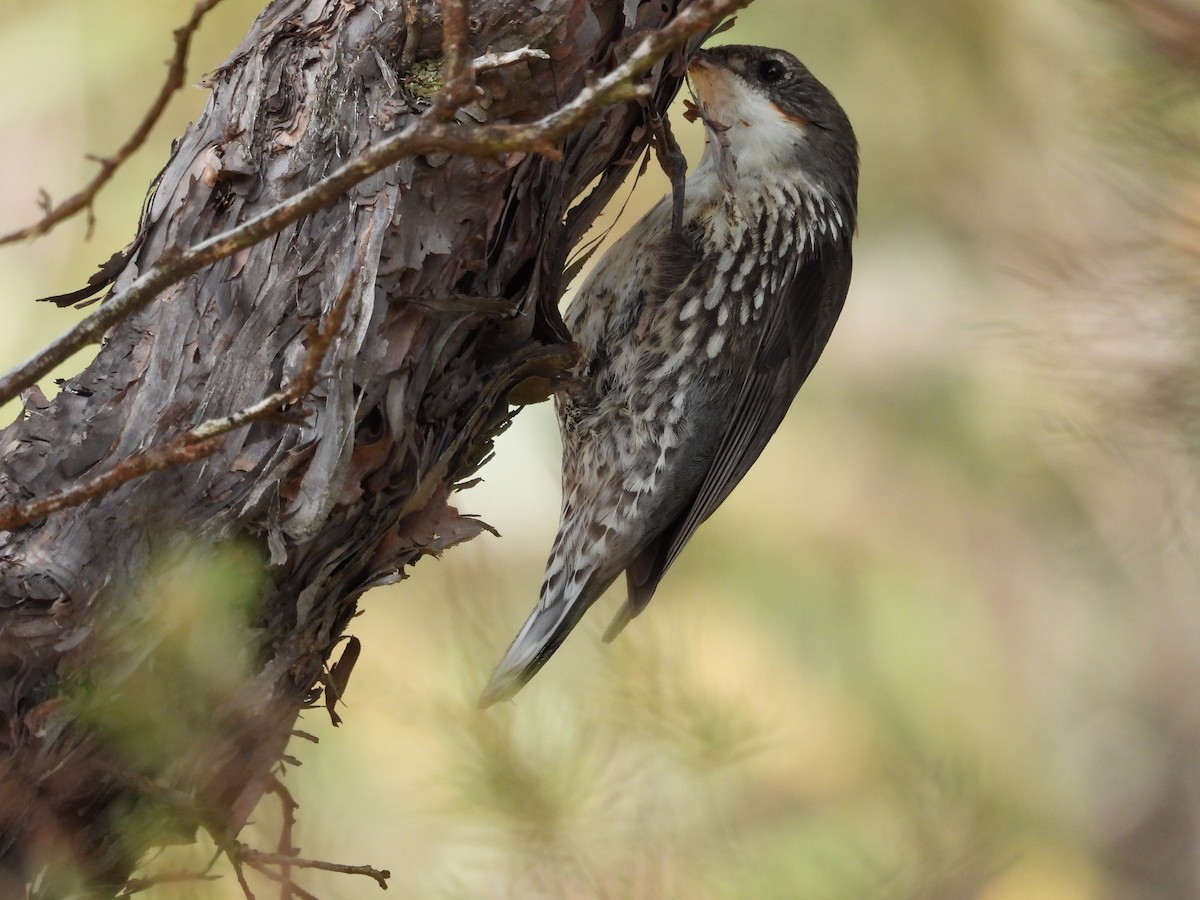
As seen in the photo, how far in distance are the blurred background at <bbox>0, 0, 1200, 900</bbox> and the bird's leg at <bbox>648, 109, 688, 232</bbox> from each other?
24.6 inches

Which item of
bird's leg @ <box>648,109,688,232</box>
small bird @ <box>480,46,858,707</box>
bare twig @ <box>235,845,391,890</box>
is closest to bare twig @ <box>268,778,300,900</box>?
bare twig @ <box>235,845,391,890</box>

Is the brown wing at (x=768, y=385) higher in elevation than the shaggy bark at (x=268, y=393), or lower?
lower

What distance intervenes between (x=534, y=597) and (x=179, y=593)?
7.70 ft

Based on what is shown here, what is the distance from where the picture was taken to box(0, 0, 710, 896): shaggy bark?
156 centimetres

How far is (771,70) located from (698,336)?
63 centimetres

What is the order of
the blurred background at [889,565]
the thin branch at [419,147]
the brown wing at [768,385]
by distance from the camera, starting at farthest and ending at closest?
the brown wing at [768,385], the blurred background at [889,565], the thin branch at [419,147]

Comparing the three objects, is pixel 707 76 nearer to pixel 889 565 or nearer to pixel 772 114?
pixel 772 114

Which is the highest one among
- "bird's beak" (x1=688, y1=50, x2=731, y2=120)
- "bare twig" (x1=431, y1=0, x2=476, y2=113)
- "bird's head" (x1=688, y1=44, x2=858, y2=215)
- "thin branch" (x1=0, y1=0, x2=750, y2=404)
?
"bare twig" (x1=431, y1=0, x2=476, y2=113)

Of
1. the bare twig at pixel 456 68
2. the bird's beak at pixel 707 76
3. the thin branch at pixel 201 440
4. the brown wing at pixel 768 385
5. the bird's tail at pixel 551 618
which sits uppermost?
the bare twig at pixel 456 68

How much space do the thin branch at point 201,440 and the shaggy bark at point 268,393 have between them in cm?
32

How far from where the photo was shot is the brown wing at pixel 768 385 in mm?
2655

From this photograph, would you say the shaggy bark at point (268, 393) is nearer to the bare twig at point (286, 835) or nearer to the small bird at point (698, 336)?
the bare twig at point (286, 835)

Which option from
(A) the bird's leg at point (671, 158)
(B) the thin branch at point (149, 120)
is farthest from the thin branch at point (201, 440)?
(A) the bird's leg at point (671, 158)

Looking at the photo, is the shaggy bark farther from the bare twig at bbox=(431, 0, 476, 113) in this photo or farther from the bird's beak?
the bird's beak
